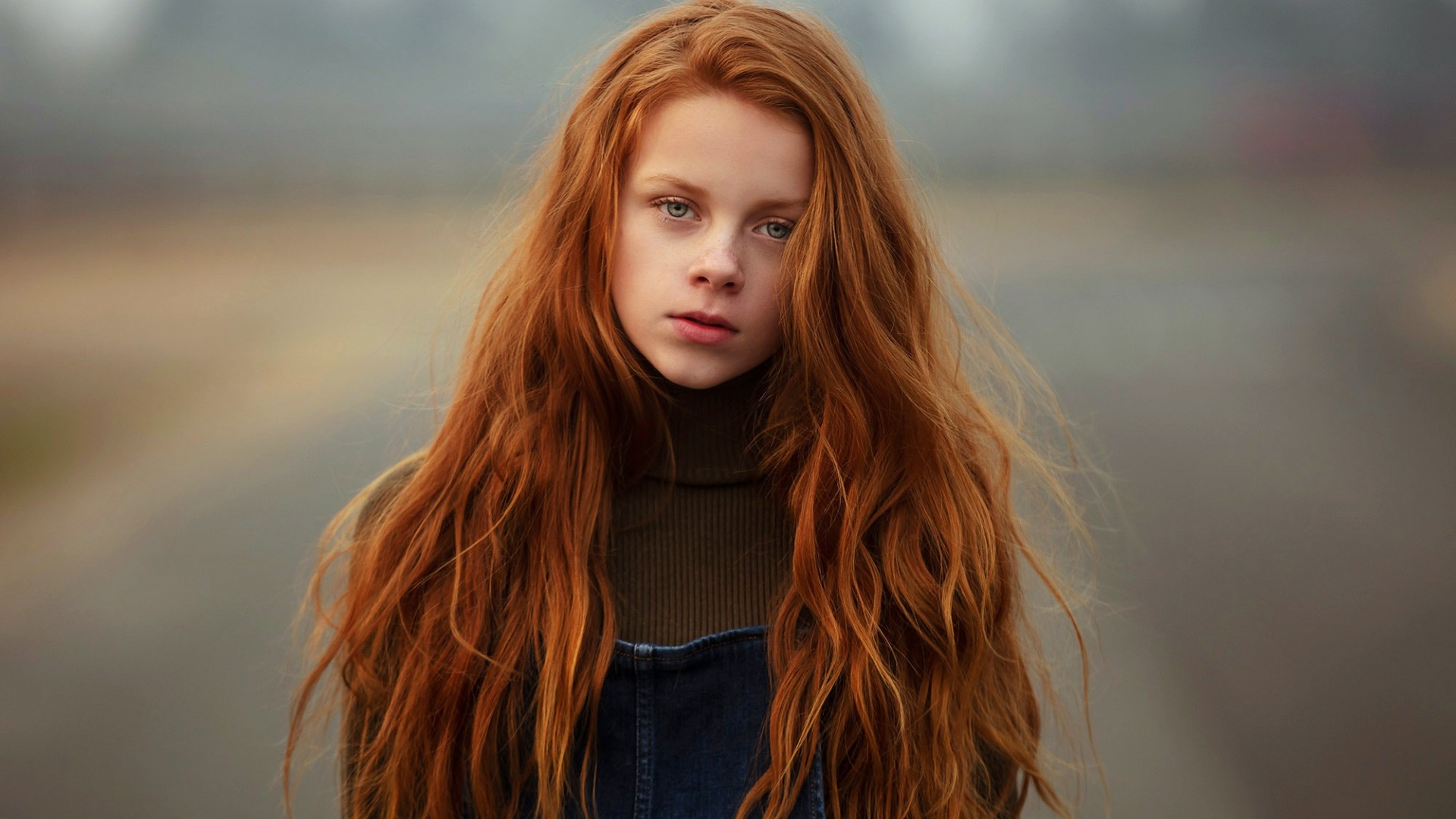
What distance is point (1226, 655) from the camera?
9.84 feet

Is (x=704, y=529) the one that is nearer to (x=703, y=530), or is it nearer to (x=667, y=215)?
(x=703, y=530)

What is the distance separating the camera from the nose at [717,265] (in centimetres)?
124

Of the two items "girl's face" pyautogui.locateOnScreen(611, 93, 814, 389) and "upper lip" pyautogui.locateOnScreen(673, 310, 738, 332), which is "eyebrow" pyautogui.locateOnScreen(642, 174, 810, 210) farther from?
"upper lip" pyautogui.locateOnScreen(673, 310, 738, 332)

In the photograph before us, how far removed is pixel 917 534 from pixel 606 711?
1.41ft

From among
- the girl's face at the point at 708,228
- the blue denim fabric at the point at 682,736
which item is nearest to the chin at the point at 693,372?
the girl's face at the point at 708,228

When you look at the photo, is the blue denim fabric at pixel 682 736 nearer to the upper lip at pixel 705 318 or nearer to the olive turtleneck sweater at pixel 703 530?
the olive turtleneck sweater at pixel 703 530

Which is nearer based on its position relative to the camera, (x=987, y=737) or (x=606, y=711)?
(x=606, y=711)

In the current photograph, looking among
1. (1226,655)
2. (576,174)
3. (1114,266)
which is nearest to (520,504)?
(576,174)

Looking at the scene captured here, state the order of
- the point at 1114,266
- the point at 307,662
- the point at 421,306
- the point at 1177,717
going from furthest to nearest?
1. the point at 1114,266
2. the point at 421,306
3. the point at 1177,717
4. the point at 307,662

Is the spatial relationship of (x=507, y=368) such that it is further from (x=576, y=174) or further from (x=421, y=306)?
(x=421, y=306)

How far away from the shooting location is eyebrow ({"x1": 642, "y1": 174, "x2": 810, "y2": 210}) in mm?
1263

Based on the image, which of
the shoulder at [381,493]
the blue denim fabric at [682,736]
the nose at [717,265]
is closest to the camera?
the nose at [717,265]

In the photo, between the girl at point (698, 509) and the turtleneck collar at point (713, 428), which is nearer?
the girl at point (698, 509)

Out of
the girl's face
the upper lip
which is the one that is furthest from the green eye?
the upper lip
